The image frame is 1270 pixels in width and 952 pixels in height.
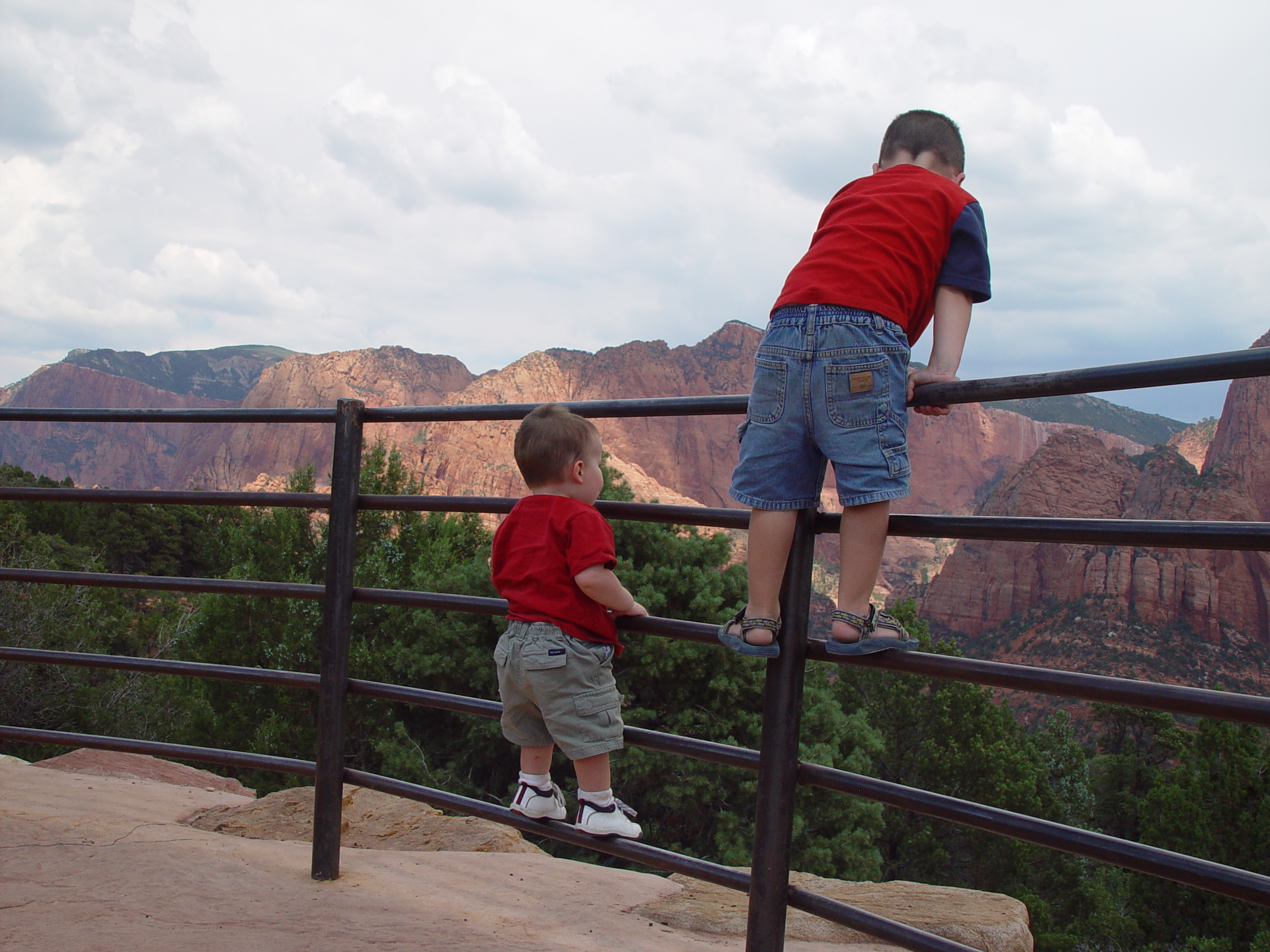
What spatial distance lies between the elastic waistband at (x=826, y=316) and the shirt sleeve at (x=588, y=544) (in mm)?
513

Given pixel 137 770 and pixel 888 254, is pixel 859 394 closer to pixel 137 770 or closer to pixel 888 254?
pixel 888 254

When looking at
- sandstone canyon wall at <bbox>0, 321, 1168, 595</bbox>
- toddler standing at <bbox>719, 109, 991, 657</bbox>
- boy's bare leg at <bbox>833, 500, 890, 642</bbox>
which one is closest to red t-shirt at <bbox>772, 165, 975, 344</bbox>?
toddler standing at <bbox>719, 109, 991, 657</bbox>

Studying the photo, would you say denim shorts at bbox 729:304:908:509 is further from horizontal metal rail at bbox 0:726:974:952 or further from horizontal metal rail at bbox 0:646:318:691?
Result: horizontal metal rail at bbox 0:646:318:691

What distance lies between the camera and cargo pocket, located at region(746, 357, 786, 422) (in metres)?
1.61

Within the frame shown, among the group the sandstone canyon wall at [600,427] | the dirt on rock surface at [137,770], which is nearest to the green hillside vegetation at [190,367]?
the sandstone canyon wall at [600,427]

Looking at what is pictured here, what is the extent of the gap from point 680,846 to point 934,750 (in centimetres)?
1257

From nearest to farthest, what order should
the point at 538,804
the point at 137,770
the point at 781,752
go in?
the point at 781,752 → the point at 538,804 → the point at 137,770

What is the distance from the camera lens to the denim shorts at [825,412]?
4.99 feet

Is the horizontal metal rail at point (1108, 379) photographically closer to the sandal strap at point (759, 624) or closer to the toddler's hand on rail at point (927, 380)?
the toddler's hand on rail at point (927, 380)

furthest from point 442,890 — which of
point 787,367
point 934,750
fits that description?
point 934,750

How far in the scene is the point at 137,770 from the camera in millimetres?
4945

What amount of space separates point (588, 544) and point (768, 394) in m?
0.46

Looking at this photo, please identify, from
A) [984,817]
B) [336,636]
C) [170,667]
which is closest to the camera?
[984,817]

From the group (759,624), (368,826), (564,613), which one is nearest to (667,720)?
(368,826)
